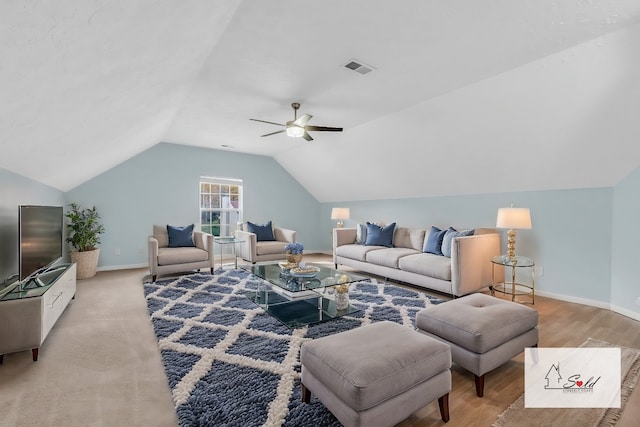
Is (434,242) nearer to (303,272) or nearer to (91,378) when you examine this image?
(303,272)

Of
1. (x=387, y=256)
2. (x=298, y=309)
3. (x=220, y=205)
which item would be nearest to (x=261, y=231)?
(x=220, y=205)

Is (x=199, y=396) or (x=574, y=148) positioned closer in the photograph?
(x=199, y=396)

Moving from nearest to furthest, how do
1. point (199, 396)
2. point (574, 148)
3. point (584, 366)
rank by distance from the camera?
point (199, 396) → point (584, 366) → point (574, 148)

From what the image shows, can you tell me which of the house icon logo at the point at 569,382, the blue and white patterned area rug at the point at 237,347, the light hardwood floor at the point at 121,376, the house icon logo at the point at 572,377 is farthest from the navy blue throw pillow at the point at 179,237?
the house icon logo at the point at 569,382

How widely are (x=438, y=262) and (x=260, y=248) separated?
313 cm

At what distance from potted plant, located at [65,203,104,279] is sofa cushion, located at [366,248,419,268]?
14.6ft

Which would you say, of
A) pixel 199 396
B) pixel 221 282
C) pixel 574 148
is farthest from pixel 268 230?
pixel 574 148

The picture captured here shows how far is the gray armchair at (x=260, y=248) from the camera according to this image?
17.7 feet

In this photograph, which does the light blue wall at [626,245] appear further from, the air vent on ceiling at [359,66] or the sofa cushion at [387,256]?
the air vent on ceiling at [359,66]

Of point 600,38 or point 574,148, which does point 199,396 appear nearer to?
point 600,38

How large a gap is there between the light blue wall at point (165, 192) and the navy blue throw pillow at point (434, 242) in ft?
12.6

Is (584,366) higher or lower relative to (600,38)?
lower

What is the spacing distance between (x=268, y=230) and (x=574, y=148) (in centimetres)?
484

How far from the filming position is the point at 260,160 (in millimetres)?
7031
